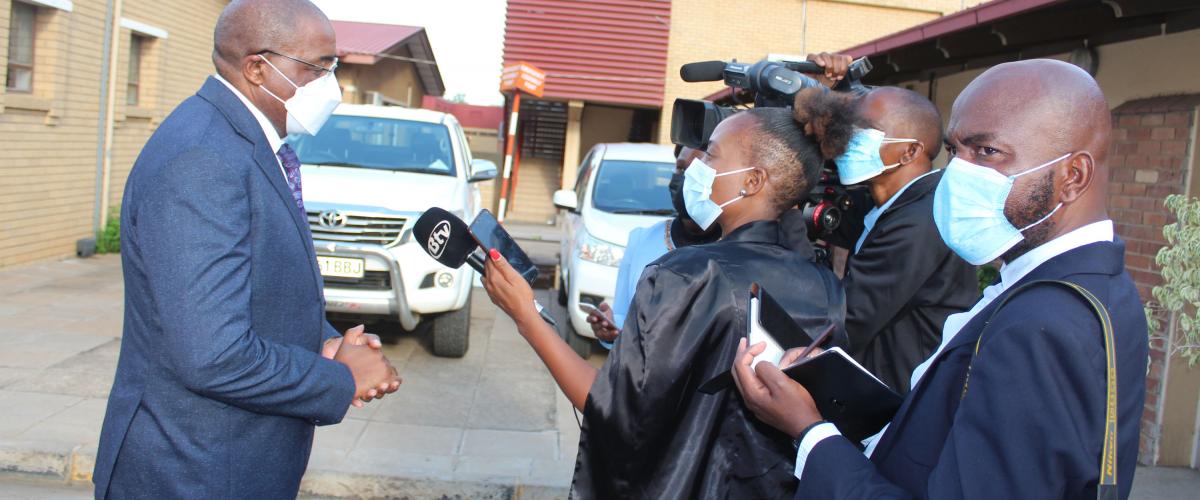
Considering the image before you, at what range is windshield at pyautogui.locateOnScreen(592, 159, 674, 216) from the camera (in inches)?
329

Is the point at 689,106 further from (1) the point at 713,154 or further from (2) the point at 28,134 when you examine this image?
(2) the point at 28,134

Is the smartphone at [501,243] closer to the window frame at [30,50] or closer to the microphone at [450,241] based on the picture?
the microphone at [450,241]

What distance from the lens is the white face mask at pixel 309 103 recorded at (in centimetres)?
246

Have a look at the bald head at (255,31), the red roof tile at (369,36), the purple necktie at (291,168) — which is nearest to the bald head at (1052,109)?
the bald head at (255,31)

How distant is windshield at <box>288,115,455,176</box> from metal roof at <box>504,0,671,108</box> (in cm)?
956

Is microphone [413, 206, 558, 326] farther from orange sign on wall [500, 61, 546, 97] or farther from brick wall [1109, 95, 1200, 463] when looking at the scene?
orange sign on wall [500, 61, 546, 97]

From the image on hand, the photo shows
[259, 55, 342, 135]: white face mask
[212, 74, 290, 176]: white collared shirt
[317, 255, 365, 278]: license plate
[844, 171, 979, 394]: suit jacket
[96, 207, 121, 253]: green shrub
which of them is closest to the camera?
[212, 74, 290, 176]: white collared shirt

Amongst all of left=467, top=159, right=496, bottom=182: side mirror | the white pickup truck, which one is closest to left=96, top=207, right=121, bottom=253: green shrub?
the white pickup truck

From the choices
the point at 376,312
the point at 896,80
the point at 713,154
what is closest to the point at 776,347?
the point at 713,154

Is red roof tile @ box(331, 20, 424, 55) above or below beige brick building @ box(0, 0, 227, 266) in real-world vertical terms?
above

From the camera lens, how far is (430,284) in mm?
7230

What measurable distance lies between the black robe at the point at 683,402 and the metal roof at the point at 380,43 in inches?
614

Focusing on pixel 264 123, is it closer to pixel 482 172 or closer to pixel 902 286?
pixel 902 286

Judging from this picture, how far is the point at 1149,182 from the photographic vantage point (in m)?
5.33
